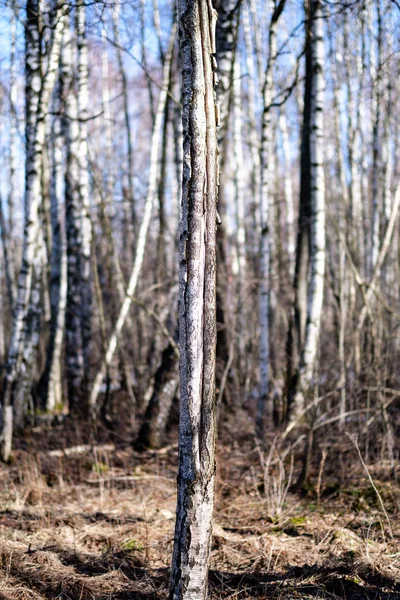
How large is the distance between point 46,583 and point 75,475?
2.46 metres

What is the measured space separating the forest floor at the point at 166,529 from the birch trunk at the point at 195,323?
0.76 m

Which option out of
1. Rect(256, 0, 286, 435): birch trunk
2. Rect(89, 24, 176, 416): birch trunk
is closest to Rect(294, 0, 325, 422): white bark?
Rect(256, 0, 286, 435): birch trunk

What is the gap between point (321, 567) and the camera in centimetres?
371

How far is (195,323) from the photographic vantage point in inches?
115

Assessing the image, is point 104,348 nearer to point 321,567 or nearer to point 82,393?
point 82,393

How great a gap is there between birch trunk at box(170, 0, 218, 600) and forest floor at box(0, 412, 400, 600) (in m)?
0.76

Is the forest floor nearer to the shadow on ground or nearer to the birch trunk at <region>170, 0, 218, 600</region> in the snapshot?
the shadow on ground

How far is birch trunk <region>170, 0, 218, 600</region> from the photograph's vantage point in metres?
2.89

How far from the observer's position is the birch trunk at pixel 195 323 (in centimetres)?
289

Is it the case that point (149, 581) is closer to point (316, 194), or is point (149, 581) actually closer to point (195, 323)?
point (195, 323)

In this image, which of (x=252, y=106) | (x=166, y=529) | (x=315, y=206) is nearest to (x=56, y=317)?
(x=315, y=206)

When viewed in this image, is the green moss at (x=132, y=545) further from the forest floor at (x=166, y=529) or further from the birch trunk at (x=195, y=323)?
the birch trunk at (x=195, y=323)

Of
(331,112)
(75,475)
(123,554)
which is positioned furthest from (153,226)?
(123,554)

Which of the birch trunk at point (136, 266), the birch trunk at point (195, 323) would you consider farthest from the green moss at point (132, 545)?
the birch trunk at point (136, 266)
